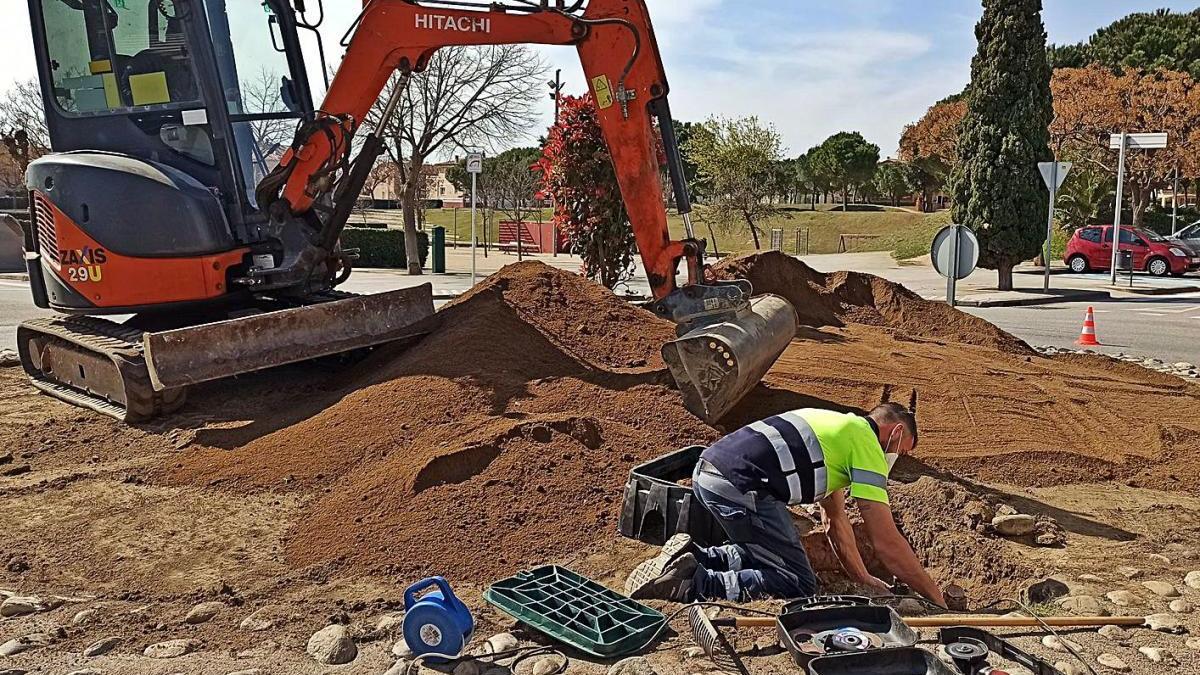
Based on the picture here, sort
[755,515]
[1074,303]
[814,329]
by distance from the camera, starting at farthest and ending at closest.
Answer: [1074,303]
[814,329]
[755,515]

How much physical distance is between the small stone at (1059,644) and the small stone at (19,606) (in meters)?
4.47

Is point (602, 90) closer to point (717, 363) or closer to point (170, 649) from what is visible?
point (717, 363)

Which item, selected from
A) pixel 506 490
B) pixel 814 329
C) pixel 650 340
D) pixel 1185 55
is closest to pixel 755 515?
pixel 506 490

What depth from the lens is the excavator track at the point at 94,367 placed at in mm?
7633

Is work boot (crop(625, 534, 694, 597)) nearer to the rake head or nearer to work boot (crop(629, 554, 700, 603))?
work boot (crop(629, 554, 700, 603))

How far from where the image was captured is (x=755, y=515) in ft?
15.4

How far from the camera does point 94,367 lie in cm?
835

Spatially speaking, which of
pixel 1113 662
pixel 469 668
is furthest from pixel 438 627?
pixel 1113 662

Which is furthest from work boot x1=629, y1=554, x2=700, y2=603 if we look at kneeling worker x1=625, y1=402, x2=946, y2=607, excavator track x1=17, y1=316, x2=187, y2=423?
excavator track x1=17, y1=316, x2=187, y2=423

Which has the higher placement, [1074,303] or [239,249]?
[239,249]

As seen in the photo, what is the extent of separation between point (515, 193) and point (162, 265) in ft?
125

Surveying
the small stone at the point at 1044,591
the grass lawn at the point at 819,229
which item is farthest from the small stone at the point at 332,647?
the grass lawn at the point at 819,229

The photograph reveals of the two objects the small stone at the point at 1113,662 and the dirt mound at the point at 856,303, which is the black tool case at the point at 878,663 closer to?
the small stone at the point at 1113,662

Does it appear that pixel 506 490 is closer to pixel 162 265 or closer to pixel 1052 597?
pixel 1052 597
